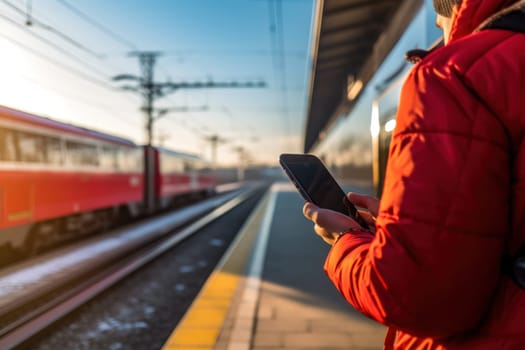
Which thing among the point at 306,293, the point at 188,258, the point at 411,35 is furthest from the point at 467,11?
the point at 188,258

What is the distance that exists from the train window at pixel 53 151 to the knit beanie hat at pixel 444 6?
9.27m

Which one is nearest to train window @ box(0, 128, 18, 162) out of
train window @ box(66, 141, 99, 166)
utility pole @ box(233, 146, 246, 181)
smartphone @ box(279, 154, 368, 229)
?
train window @ box(66, 141, 99, 166)

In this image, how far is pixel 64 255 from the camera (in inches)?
351

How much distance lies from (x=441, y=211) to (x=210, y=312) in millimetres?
4409

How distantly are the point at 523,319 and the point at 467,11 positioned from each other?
2.10 ft

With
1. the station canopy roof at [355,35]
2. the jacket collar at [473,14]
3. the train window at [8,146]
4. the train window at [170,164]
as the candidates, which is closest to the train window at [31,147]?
the train window at [8,146]

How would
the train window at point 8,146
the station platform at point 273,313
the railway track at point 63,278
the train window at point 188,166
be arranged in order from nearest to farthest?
the station platform at point 273,313
the railway track at point 63,278
the train window at point 8,146
the train window at point 188,166

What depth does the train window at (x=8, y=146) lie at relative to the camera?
723 cm

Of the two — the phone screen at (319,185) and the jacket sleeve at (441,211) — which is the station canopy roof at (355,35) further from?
the jacket sleeve at (441,211)

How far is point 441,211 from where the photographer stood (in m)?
0.91

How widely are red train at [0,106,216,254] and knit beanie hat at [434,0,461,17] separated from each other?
332 centimetres

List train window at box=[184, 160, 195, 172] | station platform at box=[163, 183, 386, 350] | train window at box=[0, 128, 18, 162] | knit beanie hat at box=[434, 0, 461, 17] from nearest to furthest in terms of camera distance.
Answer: knit beanie hat at box=[434, 0, 461, 17] < station platform at box=[163, 183, 386, 350] < train window at box=[0, 128, 18, 162] < train window at box=[184, 160, 195, 172]

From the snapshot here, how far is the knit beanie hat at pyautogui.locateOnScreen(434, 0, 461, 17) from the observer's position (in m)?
1.10

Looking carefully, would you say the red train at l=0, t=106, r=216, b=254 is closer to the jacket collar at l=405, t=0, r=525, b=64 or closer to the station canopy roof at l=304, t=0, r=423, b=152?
the jacket collar at l=405, t=0, r=525, b=64
